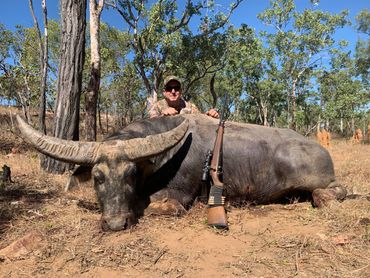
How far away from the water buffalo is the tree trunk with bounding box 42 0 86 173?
89.7 inches

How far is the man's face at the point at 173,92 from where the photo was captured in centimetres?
629

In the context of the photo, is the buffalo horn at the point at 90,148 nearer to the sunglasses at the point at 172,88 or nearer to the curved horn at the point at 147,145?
the curved horn at the point at 147,145

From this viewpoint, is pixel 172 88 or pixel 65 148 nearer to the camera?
pixel 65 148

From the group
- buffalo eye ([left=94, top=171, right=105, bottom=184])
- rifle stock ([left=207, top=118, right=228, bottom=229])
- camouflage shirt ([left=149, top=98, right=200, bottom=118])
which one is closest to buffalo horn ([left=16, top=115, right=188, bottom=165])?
buffalo eye ([left=94, top=171, right=105, bottom=184])

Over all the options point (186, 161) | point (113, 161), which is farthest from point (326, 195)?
point (113, 161)

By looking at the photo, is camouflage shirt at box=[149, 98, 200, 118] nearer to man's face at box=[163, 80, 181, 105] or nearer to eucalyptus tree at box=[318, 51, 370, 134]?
man's face at box=[163, 80, 181, 105]

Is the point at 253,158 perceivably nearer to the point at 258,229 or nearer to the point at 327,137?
the point at 258,229

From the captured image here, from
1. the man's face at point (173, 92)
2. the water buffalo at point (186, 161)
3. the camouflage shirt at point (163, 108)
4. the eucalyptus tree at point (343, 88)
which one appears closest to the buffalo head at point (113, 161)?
the water buffalo at point (186, 161)

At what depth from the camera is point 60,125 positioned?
21.7 feet

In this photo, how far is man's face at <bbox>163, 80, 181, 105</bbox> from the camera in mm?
6289

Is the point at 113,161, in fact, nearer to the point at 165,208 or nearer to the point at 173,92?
the point at 165,208

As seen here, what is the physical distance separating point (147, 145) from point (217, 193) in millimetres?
1006

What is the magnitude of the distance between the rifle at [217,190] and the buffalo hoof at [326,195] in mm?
1267

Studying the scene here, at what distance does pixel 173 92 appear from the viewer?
633cm
